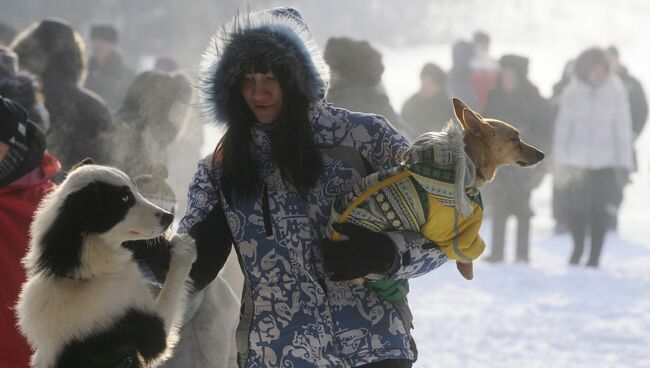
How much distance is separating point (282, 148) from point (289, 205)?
19 cm

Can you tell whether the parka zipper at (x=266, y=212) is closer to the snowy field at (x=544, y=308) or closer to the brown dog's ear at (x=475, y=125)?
the brown dog's ear at (x=475, y=125)

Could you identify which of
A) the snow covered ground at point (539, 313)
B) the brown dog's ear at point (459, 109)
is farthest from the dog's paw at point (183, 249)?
the snow covered ground at point (539, 313)

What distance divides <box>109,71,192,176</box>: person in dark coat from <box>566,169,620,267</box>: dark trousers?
18.5 ft

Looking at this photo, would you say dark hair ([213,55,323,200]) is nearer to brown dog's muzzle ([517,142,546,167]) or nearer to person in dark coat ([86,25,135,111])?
brown dog's muzzle ([517,142,546,167])

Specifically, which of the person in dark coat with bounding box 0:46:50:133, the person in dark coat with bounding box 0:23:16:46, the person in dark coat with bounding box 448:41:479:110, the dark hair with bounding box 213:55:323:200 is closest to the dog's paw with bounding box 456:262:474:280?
the dark hair with bounding box 213:55:323:200

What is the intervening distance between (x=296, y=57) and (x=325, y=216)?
54cm

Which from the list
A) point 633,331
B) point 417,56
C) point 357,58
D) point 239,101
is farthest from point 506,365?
point 417,56

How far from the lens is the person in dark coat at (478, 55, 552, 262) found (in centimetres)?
1277

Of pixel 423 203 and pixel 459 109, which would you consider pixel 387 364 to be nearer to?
pixel 423 203

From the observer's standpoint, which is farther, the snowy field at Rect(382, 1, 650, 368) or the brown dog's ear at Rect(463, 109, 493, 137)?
the snowy field at Rect(382, 1, 650, 368)

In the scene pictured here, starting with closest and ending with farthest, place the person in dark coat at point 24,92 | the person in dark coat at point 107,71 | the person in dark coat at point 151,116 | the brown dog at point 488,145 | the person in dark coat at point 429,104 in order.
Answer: the brown dog at point 488,145, the person in dark coat at point 24,92, the person in dark coat at point 151,116, the person in dark coat at point 429,104, the person in dark coat at point 107,71

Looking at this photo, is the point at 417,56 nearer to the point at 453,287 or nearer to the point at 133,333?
the point at 453,287

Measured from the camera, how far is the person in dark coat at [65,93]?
24.8 feet

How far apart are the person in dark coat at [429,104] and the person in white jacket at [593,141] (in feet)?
4.40
